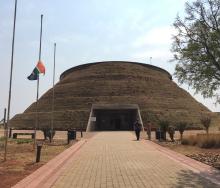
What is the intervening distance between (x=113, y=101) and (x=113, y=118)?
2969 mm

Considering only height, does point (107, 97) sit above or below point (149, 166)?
above

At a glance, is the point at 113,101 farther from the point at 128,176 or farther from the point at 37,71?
the point at 128,176

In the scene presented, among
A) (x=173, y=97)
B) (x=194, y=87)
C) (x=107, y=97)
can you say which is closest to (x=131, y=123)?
(x=107, y=97)

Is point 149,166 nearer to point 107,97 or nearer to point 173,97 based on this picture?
point 107,97

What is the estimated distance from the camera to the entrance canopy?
2346 inches

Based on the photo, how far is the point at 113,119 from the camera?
6269cm

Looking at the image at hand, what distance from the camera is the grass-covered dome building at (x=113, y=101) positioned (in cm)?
5806

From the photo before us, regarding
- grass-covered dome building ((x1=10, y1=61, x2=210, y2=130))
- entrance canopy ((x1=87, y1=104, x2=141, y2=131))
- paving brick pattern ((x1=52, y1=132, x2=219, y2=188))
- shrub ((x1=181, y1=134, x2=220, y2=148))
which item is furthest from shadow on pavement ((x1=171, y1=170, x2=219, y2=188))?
entrance canopy ((x1=87, y1=104, x2=141, y2=131))

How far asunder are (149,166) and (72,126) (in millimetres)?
42463

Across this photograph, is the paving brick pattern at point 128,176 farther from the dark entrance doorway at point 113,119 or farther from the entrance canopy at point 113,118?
the dark entrance doorway at point 113,119

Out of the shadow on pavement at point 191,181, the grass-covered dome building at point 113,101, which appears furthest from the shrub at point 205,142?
the grass-covered dome building at point 113,101

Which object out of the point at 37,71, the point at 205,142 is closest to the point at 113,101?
the point at 205,142

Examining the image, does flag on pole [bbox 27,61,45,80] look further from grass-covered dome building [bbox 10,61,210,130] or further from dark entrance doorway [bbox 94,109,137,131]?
dark entrance doorway [bbox 94,109,137,131]

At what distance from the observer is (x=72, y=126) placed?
54625mm
